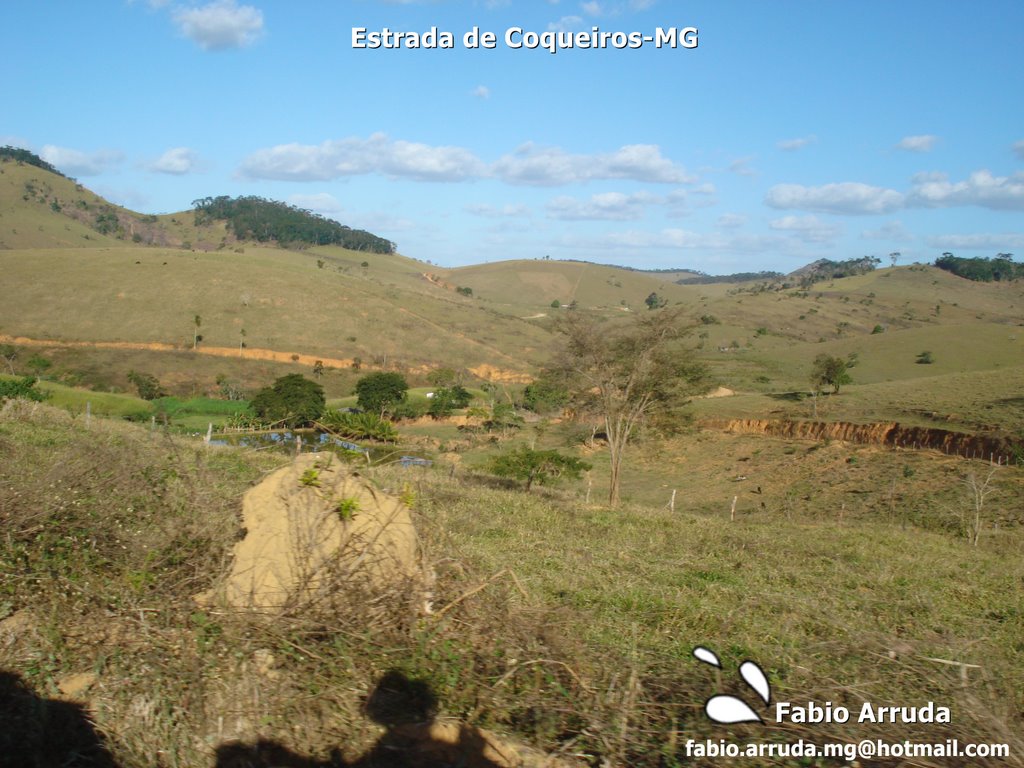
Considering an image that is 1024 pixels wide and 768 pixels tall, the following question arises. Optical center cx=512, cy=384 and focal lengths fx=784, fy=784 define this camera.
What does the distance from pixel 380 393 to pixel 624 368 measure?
2763 centimetres

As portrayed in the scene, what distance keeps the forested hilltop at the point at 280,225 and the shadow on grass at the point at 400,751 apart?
150m

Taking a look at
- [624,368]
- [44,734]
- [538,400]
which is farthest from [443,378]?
[44,734]

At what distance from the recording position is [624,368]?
22312 mm

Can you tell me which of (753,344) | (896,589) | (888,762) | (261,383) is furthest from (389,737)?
(753,344)

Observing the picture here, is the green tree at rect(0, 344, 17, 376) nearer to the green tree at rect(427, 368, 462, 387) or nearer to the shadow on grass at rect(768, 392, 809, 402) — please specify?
the green tree at rect(427, 368, 462, 387)

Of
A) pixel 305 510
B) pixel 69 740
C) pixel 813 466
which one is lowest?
pixel 813 466

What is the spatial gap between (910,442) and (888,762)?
34171mm

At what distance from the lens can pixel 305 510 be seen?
5328 mm

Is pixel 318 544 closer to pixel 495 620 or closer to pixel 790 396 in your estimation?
pixel 495 620

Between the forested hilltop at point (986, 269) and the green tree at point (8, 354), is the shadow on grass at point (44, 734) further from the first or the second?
the forested hilltop at point (986, 269)

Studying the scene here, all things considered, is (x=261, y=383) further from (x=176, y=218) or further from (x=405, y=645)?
(x=176, y=218)

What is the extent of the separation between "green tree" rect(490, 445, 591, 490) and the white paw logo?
1820cm

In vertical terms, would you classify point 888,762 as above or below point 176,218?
below

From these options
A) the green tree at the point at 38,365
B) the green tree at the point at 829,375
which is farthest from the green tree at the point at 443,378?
the green tree at the point at 829,375
